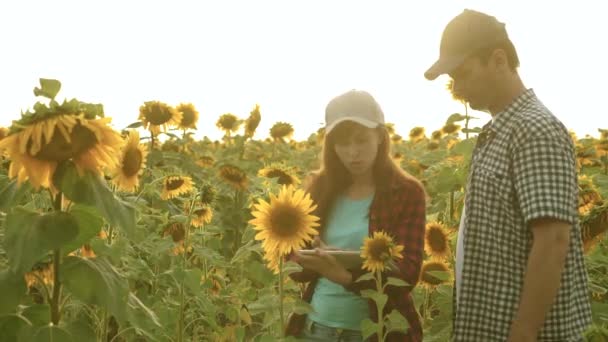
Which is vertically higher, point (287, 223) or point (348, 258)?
point (287, 223)

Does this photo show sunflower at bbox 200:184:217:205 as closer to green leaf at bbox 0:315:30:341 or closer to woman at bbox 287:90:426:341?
woman at bbox 287:90:426:341

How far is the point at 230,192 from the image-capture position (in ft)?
19.0

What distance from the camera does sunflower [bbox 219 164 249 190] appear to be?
5.62m

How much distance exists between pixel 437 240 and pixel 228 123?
499cm

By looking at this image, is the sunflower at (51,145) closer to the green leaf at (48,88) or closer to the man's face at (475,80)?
the green leaf at (48,88)

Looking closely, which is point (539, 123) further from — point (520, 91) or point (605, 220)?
point (605, 220)

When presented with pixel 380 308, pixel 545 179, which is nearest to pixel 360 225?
pixel 380 308

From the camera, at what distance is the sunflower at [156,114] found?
18.1ft

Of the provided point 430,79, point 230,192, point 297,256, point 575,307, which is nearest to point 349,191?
point 297,256

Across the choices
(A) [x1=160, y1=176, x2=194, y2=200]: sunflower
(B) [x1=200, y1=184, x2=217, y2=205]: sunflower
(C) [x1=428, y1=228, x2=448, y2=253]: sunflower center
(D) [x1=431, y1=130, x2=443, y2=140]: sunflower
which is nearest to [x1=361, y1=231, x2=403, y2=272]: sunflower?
(C) [x1=428, y1=228, x2=448, y2=253]: sunflower center

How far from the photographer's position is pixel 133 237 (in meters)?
1.84

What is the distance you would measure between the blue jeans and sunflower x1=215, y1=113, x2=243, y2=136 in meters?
5.45

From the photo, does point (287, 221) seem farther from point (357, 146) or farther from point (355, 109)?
point (355, 109)

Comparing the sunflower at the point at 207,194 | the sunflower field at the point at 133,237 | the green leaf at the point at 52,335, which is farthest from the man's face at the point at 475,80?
the sunflower at the point at 207,194
